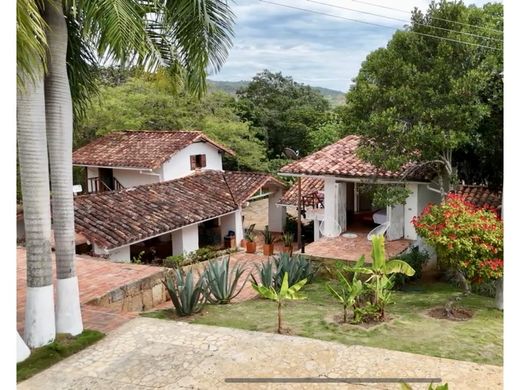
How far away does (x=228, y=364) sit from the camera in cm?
698

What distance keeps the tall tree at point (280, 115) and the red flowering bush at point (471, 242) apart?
2375 centimetres

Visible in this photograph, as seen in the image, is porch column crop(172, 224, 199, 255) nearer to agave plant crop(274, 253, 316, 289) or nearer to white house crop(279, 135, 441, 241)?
white house crop(279, 135, 441, 241)

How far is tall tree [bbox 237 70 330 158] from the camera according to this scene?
112ft

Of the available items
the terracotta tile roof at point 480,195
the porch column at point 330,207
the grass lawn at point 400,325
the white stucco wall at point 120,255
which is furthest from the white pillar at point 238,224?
the grass lawn at point 400,325

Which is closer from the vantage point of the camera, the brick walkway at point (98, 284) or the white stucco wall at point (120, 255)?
the brick walkway at point (98, 284)

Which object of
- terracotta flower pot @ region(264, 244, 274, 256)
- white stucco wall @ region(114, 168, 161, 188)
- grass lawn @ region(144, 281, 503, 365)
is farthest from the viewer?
white stucco wall @ region(114, 168, 161, 188)

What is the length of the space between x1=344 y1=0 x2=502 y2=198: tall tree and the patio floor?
104 inches

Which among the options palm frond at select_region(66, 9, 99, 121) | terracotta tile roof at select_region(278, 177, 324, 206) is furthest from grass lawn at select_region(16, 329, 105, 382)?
terracotta tile roof at select_region(278, 177, 324, 206)

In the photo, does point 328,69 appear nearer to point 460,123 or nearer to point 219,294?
point 460,123

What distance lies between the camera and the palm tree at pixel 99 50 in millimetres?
6781

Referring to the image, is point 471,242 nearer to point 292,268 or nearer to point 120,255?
point 292,268

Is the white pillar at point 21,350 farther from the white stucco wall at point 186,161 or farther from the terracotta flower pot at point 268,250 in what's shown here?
the white stucco wall at point 186,161

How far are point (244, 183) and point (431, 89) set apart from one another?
37.8 ft
